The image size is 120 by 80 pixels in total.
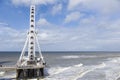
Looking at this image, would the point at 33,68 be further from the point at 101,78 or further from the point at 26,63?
the point at 101,78

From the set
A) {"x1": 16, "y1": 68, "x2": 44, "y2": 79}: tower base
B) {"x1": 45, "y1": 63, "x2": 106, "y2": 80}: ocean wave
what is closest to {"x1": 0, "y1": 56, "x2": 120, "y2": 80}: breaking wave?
{"x1": 45, "y1": 63, "x2": 106, "y2": 80}: ocean wave

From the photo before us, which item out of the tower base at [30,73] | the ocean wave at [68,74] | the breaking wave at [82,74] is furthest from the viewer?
the tower base at [30,73]

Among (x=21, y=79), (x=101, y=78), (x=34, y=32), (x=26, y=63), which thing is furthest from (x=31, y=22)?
(x=101, y=78)

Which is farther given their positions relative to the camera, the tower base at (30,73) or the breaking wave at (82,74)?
the tower base at (30,73)

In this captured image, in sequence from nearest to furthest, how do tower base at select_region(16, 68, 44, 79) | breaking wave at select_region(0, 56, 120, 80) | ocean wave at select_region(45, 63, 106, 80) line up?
ocean wave at select_region(45, 63, 106, 80) → breaking wave at select_region(0, 56, 120, 80) → tower base at select_region(16, 68, 44, 79)

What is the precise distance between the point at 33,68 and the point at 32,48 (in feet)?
23.0

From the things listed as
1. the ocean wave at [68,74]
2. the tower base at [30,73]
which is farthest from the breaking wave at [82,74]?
the tower base at [30,73]

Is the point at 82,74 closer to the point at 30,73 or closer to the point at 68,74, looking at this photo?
the point at 68,74

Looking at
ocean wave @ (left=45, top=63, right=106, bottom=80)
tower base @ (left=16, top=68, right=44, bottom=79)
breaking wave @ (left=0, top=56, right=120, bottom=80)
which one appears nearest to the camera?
ocean wave @ (left=45, top=63, right=106, bottom=80)

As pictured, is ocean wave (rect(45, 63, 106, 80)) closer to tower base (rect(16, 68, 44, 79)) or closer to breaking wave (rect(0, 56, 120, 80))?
breaking wave (rect(0, 56, 120, 80))

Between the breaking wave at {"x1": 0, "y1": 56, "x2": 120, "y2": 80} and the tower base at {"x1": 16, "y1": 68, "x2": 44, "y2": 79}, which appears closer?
the breaking wave at {"x1": 0, "y1": 56, "x2": 120, "y2": 80}

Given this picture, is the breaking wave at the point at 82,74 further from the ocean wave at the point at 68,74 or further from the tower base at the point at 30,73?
the tower base at the point at 30,73

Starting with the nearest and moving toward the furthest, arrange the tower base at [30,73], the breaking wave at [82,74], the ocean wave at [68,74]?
1. the ocean wave at [68,74]
2. the breaking wave at [82,74]
3. the tower base at [30,73]

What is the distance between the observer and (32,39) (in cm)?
6047
